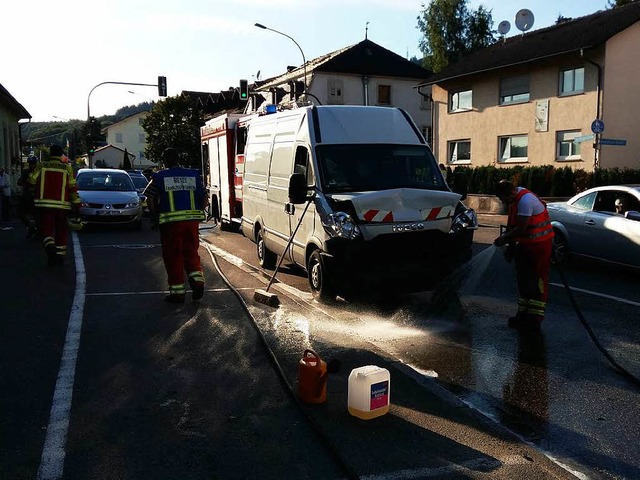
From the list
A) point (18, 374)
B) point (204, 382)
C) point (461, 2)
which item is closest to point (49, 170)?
point (18, 374)

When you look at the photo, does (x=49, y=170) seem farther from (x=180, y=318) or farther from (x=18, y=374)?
(x=18, y=374)

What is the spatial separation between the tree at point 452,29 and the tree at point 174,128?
23133 millimetres

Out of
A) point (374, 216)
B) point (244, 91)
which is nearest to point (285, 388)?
point (374, 216)

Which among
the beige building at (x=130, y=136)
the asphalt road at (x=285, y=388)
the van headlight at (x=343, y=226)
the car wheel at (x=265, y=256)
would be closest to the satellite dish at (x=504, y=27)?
the car wheel at (x=265, y=256)

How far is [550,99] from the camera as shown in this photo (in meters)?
27.6

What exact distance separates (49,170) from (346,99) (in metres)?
40.8

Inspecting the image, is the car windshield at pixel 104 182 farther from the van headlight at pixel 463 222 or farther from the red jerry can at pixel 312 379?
the red jerry can at pixel 312 379

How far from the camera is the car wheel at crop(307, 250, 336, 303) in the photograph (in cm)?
782

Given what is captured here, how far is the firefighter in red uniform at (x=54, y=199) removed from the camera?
1066 centimetres

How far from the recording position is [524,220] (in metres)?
6.86

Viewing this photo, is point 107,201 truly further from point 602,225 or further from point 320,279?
point 602,225

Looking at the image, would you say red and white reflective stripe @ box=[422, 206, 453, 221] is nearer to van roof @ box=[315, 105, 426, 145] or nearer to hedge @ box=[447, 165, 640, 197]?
van roof @ box=[315, 105, 426, 145]

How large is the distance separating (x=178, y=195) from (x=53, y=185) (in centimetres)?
388

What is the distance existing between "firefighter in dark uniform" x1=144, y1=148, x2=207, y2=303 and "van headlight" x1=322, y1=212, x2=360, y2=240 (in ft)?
5.65
